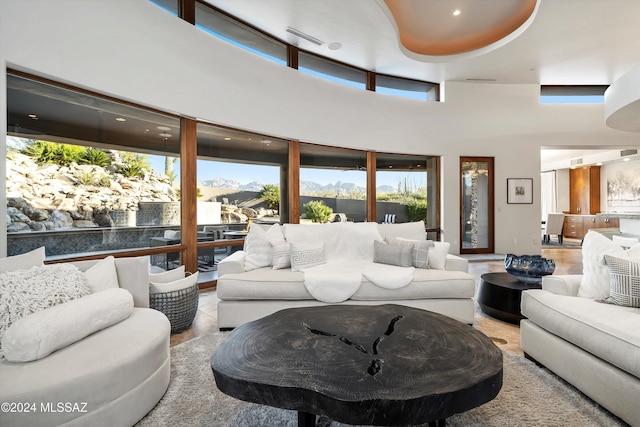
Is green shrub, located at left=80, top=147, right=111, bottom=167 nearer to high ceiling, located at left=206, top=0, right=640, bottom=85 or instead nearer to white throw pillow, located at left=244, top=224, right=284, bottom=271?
white throw pillow, located at left=244, top=224, right=284, bottom=271

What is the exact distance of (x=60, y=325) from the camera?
4.64ft

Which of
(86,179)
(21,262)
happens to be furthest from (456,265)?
(86,179)

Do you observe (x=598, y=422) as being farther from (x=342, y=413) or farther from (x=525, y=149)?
(x=525, y=149)

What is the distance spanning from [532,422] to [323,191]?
4566mm

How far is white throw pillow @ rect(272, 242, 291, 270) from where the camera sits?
3.12 metres

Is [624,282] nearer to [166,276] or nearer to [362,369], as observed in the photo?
[362,369]

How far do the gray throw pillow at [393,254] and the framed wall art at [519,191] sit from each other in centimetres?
504

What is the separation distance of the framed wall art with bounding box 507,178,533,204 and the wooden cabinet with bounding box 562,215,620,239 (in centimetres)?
417

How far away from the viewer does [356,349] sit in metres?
1.39

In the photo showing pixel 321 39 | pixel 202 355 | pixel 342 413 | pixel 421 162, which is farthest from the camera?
pixel 421 162

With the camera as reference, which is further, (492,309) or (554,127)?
(554,127)

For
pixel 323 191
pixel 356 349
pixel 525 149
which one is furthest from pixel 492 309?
pixel 525 149

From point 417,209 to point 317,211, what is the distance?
2.42 m

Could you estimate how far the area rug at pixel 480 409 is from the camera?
5.04 feet
